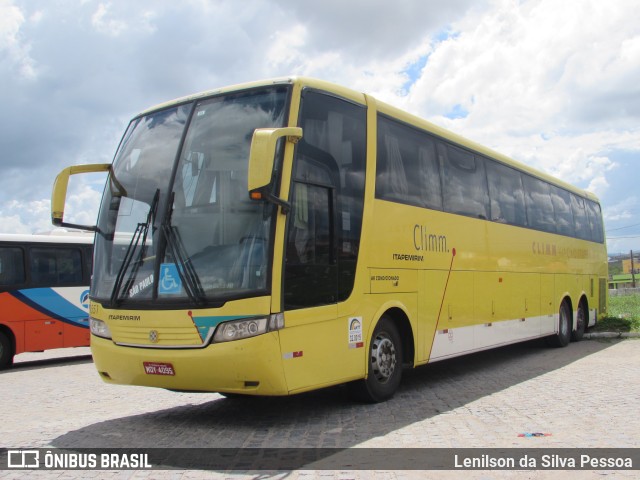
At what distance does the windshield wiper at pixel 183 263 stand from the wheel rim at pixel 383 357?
264cm

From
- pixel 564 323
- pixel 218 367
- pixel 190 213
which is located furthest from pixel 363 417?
pixel 564 323

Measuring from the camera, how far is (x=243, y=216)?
6.94 metres

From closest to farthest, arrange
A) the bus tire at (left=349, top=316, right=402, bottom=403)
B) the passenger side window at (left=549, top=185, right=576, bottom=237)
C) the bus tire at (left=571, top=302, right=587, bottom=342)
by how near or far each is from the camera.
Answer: the bus tire at (left=349, top=316, right=402, bottom=403), the passenger side window at (left=549, top=185, right=576, bottom=237), the bus tire at (left=571, top=302, right=587, bottom=342)

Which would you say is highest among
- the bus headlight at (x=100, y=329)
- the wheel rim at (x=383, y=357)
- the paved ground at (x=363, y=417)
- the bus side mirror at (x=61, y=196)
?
the bus side mirror at (x=61, y=196)

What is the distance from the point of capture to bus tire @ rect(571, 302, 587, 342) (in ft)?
58.5

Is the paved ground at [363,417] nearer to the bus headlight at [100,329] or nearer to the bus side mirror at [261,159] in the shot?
the bus headlight at [100,329]

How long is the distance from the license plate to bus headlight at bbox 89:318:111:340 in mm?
709

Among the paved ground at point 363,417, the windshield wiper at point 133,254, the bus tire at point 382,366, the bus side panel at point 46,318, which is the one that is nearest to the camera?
the paved ground at point 363,417

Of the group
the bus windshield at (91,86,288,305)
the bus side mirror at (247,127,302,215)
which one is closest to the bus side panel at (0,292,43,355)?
the bus windshield at (91,86,288,305)

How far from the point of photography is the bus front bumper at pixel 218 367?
670 cm

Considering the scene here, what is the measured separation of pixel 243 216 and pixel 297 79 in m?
1.75

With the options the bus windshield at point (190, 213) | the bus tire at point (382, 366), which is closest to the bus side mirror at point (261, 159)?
the bus windshield at point (190, 213)

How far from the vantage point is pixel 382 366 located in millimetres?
8688

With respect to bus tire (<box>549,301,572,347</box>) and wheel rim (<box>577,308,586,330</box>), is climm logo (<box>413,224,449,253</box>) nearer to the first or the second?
bus tire (<box>549,301,572,347</box>)
